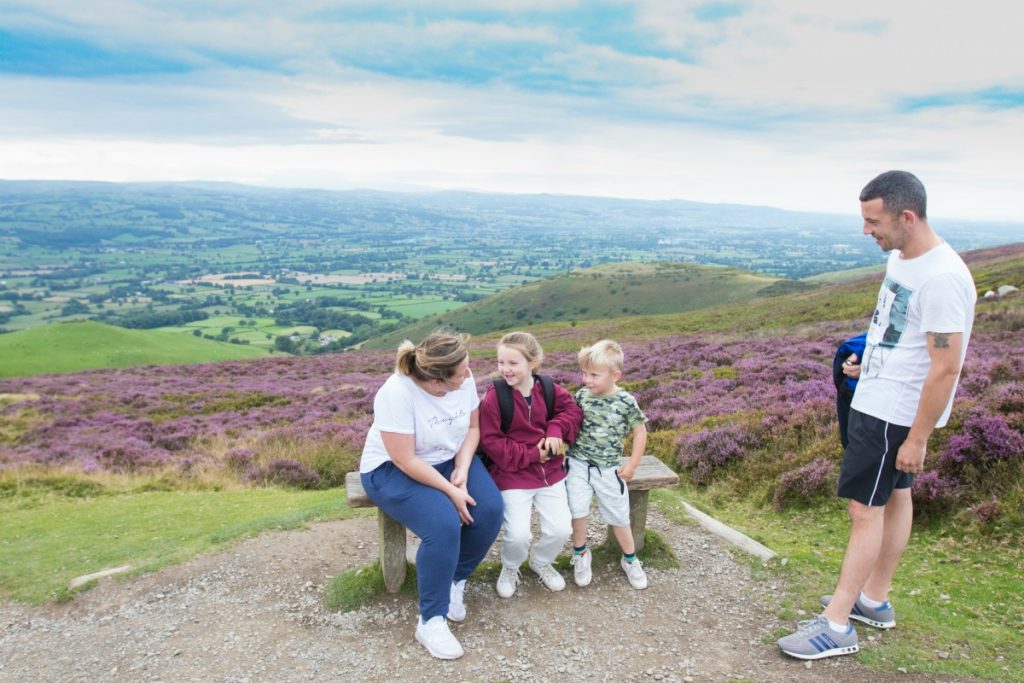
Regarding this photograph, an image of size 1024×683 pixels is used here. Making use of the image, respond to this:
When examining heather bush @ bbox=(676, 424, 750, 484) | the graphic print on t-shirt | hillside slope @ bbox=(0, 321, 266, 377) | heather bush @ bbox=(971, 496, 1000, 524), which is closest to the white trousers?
the graphic print on t-shirt

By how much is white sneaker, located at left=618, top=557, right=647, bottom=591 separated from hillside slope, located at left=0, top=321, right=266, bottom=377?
50.8 meters

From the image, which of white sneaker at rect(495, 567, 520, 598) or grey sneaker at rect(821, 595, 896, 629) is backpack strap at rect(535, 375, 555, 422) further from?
grey sneaker at rect(821, 595, 896, 629)

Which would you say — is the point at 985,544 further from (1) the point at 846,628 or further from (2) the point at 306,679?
(2) the point at 306,679

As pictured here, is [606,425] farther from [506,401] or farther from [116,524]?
[116,524]

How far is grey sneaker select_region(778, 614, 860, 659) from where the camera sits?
16.8ft

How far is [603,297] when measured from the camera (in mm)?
120875

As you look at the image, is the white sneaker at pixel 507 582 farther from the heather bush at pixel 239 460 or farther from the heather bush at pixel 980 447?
the heather bush at pixel 239 460

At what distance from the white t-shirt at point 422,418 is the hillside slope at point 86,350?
164 ft

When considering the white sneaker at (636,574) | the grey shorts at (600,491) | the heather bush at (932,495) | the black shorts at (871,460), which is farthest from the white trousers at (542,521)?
the heather bush at (932,495)

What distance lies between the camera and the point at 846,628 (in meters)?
5.14

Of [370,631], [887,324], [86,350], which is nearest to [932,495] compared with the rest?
[887,324]

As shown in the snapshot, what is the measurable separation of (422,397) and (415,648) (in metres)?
2.14

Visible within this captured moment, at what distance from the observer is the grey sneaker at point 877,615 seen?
5469 millimetres

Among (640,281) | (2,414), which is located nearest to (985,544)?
(2,414)
